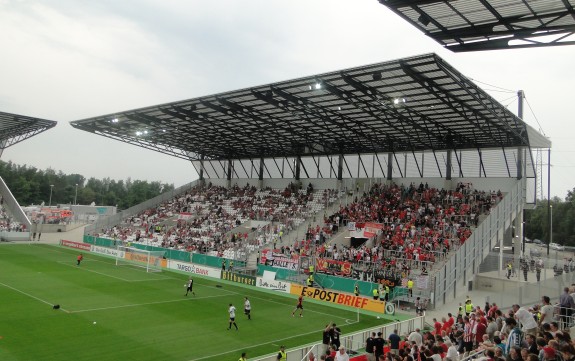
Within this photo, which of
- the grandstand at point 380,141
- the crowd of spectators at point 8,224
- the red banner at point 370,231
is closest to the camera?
the grandstand at point 380,141

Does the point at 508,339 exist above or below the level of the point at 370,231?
below

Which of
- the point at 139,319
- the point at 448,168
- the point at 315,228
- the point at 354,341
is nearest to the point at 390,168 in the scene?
the point at 448,168

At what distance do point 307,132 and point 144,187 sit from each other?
101 m

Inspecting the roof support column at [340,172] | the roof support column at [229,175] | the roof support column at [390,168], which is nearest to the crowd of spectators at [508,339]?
the roof support column at [390,168]

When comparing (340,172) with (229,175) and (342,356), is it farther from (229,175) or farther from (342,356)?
(342,356)

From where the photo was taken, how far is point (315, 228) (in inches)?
1790

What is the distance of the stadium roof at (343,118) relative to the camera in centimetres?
2970

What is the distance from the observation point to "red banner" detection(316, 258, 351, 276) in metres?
33.9

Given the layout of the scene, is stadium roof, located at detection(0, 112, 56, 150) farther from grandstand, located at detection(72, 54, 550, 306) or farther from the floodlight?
the floodlight

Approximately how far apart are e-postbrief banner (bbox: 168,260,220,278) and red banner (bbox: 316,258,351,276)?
30.3 feet

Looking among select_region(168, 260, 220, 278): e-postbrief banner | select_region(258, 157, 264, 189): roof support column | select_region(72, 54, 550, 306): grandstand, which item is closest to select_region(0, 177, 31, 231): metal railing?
select_region(72, 54, 550, 306): grandstand

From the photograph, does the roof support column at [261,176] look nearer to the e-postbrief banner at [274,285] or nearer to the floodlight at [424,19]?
the e-postbrief banner at [274,285]

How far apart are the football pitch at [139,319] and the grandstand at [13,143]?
2603cm

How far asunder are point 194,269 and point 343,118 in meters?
18.9
